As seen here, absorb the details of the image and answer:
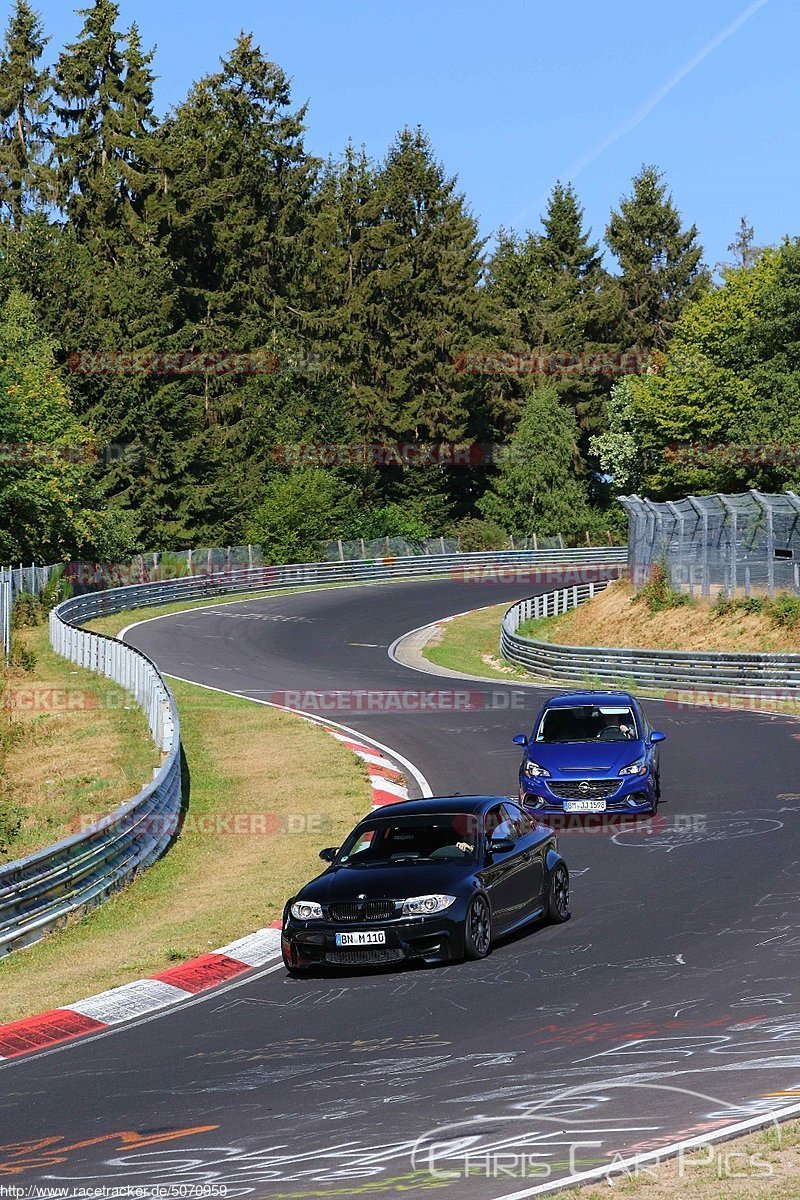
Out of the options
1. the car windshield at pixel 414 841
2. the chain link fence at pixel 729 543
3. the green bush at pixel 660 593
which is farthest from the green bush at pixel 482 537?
the car windshield at pixel 414 841

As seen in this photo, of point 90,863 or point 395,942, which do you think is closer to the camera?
point 395,942

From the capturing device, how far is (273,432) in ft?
302

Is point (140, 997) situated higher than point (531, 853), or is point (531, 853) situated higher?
point (531, 853)

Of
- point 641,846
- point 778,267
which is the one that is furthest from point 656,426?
point 641,846

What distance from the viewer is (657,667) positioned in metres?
39.6

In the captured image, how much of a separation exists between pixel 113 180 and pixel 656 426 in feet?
109

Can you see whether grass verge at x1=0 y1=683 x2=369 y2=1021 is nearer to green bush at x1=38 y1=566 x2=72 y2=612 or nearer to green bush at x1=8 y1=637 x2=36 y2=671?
green bush at x1=8 y1=637 x2=36 y2=671

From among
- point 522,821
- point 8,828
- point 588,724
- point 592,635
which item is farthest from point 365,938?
point 592,635

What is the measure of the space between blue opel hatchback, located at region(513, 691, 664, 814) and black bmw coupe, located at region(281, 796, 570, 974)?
5564mm

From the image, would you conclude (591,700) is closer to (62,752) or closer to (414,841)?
(414,841)

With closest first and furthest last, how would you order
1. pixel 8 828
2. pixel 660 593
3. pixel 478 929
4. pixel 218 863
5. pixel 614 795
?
pixel 478 929 < pixel 218 863 < pixel 8 828 < pixel 614 795 < pixel 660 593

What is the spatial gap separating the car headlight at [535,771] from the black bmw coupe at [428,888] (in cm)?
563

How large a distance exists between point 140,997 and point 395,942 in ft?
7.09

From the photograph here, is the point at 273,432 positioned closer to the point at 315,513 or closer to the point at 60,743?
the point at 315,513
